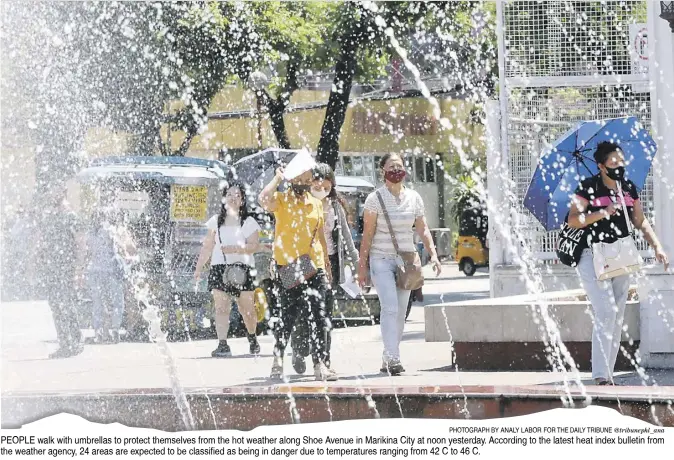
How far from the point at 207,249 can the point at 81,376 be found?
192cm

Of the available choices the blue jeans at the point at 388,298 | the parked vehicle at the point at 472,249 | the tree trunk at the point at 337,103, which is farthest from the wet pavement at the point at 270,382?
the parked vehicle at the point at 472,249

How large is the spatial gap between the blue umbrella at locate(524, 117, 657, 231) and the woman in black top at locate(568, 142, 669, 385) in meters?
0.26

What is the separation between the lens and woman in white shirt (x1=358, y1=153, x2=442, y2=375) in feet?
32.9

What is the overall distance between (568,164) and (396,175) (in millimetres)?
1221

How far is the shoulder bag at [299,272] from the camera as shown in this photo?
9.70 metres

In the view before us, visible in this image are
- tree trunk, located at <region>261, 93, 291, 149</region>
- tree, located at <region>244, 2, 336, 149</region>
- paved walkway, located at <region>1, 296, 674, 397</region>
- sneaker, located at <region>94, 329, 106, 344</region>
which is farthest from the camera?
tree trunk, located at <region>261, 93, 291, 149</region>

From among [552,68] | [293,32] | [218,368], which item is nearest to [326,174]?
[218,368]

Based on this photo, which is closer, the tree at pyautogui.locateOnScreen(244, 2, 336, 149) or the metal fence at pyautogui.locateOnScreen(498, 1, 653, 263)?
the metal fence at pyautogui.locateOnScreen(498, 1, 653, 263)

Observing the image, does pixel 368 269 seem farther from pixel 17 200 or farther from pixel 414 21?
pixel 17 200

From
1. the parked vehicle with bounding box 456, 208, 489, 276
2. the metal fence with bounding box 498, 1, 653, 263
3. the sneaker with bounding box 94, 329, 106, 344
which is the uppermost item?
the metal fence with bounding box 498, 1, 653, 263

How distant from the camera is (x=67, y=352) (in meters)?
13.1

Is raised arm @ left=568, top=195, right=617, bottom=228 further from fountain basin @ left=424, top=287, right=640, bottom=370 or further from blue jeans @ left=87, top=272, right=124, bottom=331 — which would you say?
blue jeans @ left=87, top=272, right=124, bottom=331

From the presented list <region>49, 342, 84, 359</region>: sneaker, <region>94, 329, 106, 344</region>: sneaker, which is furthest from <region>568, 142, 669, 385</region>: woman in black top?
<region>94, 329, 106, 344</region>: sneaker

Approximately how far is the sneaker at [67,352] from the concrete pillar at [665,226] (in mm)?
5449
